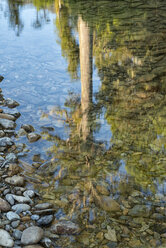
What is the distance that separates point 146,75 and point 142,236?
4569 millimetres

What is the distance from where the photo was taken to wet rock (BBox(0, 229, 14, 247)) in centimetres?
254

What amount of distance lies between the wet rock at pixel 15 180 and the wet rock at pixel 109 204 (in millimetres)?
934

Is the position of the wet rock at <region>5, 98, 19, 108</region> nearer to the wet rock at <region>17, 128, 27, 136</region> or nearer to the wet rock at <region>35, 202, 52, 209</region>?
the wet rock at <region>17, 128, 27, 136</region>

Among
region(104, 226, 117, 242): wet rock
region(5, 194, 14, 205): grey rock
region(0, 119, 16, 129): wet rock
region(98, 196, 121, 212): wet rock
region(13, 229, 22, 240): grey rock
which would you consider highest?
region(0, 119, 16, 129): wet rock

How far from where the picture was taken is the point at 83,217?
10.1 ft

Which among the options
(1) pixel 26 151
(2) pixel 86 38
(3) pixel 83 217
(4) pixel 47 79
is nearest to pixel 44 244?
(3) pixel 83 217

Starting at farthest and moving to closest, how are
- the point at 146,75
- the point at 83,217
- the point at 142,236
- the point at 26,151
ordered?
the point at 146,75 → the point at 26,151 → the point at 83,217 → the point at 142,236

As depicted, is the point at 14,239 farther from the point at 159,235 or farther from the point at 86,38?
the point at 86,38

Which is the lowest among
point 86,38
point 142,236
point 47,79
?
point 142,236

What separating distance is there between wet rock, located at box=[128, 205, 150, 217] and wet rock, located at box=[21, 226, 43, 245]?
101 cm

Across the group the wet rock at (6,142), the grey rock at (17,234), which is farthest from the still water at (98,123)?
the grey rock at (17,234)

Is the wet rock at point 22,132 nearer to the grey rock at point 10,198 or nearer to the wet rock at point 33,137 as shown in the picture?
the wet rock at point 33,137

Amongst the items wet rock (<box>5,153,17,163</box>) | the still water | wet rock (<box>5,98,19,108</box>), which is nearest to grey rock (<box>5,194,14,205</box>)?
the still water

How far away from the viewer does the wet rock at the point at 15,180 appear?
3.44m
